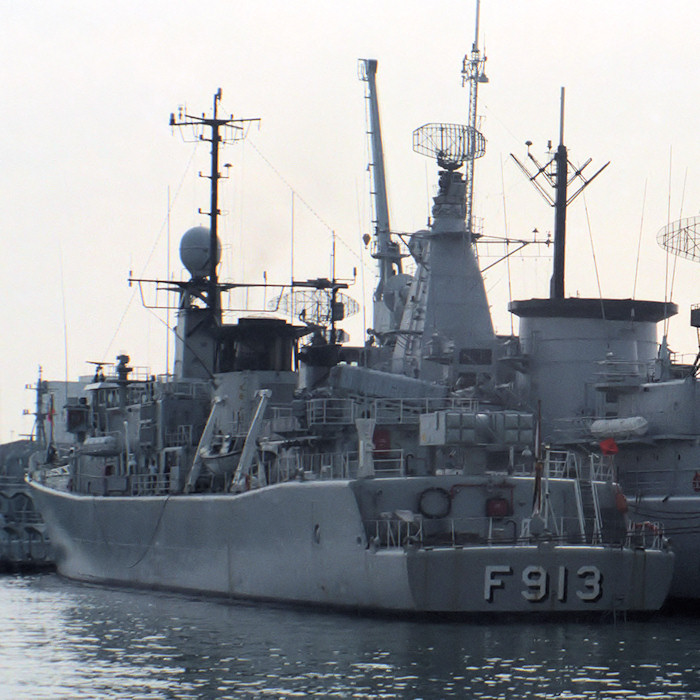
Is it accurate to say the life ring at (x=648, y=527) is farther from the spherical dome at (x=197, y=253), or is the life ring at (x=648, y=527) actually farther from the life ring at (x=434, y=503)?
the spherical dome at (x=197, y=253)

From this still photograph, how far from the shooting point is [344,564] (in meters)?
28.3

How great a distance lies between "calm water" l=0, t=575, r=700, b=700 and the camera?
20656 mm

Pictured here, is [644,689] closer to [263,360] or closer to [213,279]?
[263,360]

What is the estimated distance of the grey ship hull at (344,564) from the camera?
2652 centimetres

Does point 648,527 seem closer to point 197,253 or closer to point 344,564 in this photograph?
point 344,564

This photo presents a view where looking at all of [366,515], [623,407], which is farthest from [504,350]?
[366,515]

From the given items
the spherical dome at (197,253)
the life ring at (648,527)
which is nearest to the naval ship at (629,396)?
the life ring at (648,527)

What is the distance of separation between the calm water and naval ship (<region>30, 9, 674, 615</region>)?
3.04ft

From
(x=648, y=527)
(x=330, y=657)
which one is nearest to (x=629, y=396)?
(x=648, y=527)

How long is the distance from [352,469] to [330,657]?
24.6 ft

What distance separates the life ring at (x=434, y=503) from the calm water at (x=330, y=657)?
7.31 feet

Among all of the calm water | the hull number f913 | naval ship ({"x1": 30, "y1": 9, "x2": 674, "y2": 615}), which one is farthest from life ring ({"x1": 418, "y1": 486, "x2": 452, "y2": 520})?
the calm water

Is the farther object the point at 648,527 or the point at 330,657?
the point at 648,527

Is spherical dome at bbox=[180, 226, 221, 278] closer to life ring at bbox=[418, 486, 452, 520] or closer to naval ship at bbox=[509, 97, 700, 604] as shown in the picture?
naval ship at bbox=[509, 97, 700, 604]
